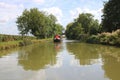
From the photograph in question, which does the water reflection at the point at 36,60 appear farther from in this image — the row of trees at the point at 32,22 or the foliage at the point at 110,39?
the row of trees at the point at 32,22

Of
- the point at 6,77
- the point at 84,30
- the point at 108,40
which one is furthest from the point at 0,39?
the point at 84,30

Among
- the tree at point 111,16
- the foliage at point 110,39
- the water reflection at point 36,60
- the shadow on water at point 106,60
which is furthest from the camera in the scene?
the tree at point 111,16

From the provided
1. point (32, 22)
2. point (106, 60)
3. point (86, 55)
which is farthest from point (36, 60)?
point (32, 22)

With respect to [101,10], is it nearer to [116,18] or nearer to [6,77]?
[116,18]

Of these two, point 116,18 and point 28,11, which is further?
point 28,11

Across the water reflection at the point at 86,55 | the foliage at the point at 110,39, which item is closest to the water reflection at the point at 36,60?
the water reflection at the point at 86,55

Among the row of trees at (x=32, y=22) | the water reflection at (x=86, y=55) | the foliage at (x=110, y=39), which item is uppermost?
the row of trees at (x=32, y=22)

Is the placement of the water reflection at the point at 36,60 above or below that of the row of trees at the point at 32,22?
below

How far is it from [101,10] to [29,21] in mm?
22777

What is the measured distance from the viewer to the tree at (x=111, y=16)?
53.6 m

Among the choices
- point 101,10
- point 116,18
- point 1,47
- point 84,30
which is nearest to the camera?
point 1,47

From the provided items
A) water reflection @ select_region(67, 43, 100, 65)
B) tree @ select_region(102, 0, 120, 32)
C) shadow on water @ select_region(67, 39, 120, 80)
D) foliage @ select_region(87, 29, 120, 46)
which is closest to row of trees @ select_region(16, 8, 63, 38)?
tree @ select_region(102, 0, 120, 32)

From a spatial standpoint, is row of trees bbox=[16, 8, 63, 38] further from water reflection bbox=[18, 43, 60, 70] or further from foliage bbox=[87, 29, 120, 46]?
water reflection bbox=[18, 43, 60, 70]

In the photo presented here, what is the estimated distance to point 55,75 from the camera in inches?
472
